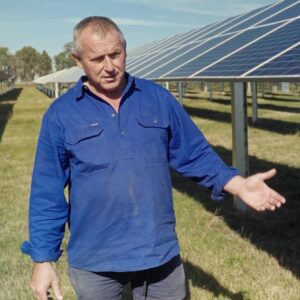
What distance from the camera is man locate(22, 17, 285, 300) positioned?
255 centimetres

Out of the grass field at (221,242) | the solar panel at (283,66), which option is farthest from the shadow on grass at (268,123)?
the solar panel at (283,66)

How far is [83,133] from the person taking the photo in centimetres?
255

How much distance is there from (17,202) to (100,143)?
6234 millimetres

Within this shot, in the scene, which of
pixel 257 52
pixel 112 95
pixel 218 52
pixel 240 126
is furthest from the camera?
pixel 218 52

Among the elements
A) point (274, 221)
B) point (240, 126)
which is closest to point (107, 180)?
point (274, 221)

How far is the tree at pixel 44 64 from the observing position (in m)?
133

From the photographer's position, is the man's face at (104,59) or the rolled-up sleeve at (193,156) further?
the rolled-up sleeve at (193,156)

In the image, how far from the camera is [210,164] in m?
2.82

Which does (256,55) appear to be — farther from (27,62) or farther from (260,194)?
(27,62)

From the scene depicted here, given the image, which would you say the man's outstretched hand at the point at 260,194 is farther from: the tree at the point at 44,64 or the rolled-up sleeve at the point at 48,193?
the tree at the point at 44,64

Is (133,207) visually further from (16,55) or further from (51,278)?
(16,55)

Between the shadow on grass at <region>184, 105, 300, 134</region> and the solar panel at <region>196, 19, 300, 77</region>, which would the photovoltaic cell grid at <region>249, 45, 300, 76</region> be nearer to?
the solar panel at <region>196, 19, 300, 77</region>

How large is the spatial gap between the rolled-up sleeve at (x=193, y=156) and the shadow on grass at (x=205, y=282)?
2.22 meters

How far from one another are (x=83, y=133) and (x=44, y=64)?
134 meters
